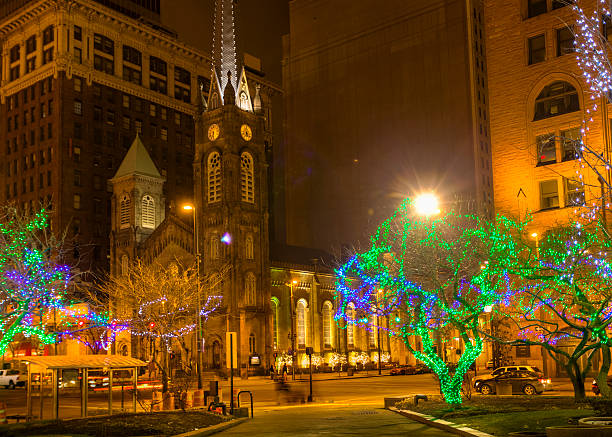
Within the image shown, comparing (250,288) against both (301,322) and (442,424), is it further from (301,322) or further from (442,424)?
(442,424)

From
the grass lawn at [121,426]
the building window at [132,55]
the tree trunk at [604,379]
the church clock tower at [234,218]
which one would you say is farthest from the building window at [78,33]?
the tree trunk at [604,379]

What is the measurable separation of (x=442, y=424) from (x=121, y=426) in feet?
30.9

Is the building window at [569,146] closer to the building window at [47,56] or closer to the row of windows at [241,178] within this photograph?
the row of windows at [241,178]

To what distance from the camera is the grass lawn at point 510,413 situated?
20094 mm

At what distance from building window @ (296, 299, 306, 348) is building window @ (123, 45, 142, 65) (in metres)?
50.3

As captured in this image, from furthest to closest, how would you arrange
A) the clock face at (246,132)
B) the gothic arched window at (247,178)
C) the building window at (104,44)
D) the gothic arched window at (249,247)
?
the building window at (104,44), the clock face at (246,132), the gothic arched window at (247,178), the gothic arched window at (249,247)

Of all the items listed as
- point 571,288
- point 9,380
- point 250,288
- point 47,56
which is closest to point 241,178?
point 250,288

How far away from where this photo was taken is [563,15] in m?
48.7

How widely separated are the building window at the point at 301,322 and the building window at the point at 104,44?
50302mm

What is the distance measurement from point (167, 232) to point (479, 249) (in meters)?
50.2

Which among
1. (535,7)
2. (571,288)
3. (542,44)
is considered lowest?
(571,288)

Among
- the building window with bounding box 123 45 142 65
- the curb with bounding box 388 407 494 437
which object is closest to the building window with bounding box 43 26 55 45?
the building window with bounding box 123 45 142 65

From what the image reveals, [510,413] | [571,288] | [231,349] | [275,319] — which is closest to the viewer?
[510,413]

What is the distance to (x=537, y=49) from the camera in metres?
50.7
